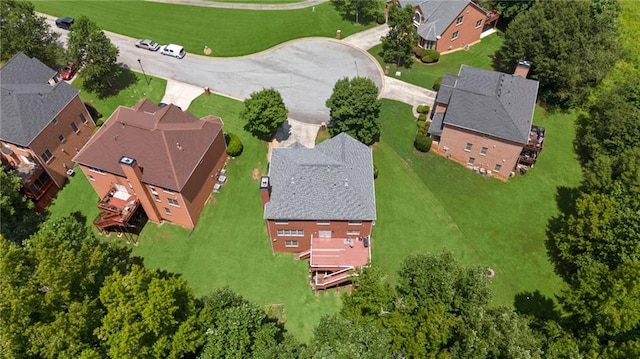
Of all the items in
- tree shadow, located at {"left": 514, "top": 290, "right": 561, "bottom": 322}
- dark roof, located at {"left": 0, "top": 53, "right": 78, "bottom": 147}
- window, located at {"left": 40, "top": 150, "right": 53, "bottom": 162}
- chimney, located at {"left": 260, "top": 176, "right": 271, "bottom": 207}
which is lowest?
tree shadow, located at {"left": 514, "top": 290, "right": 561, "bottom": 322}

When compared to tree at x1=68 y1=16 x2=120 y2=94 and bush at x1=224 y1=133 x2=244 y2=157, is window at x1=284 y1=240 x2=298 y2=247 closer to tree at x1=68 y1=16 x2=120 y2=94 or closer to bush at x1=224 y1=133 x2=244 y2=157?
bush at x1=224 y1=133 x2=244 y2=157

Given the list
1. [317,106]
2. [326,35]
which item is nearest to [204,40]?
[326,35]

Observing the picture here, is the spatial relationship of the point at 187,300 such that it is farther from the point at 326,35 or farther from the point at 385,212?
the point at 326,35

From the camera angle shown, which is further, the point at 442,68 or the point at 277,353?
the point at 442,68

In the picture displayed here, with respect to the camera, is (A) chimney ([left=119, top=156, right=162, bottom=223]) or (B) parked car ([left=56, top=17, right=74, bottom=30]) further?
(B) parked car ([left=56, top=17, right=74, bottom=30])

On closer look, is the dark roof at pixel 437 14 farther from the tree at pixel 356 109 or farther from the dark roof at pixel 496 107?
the tree at pixel 356 109

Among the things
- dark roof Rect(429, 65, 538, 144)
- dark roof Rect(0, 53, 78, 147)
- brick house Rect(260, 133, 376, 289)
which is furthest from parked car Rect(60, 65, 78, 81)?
dark roof Rect(429, 65, 538, 144)
